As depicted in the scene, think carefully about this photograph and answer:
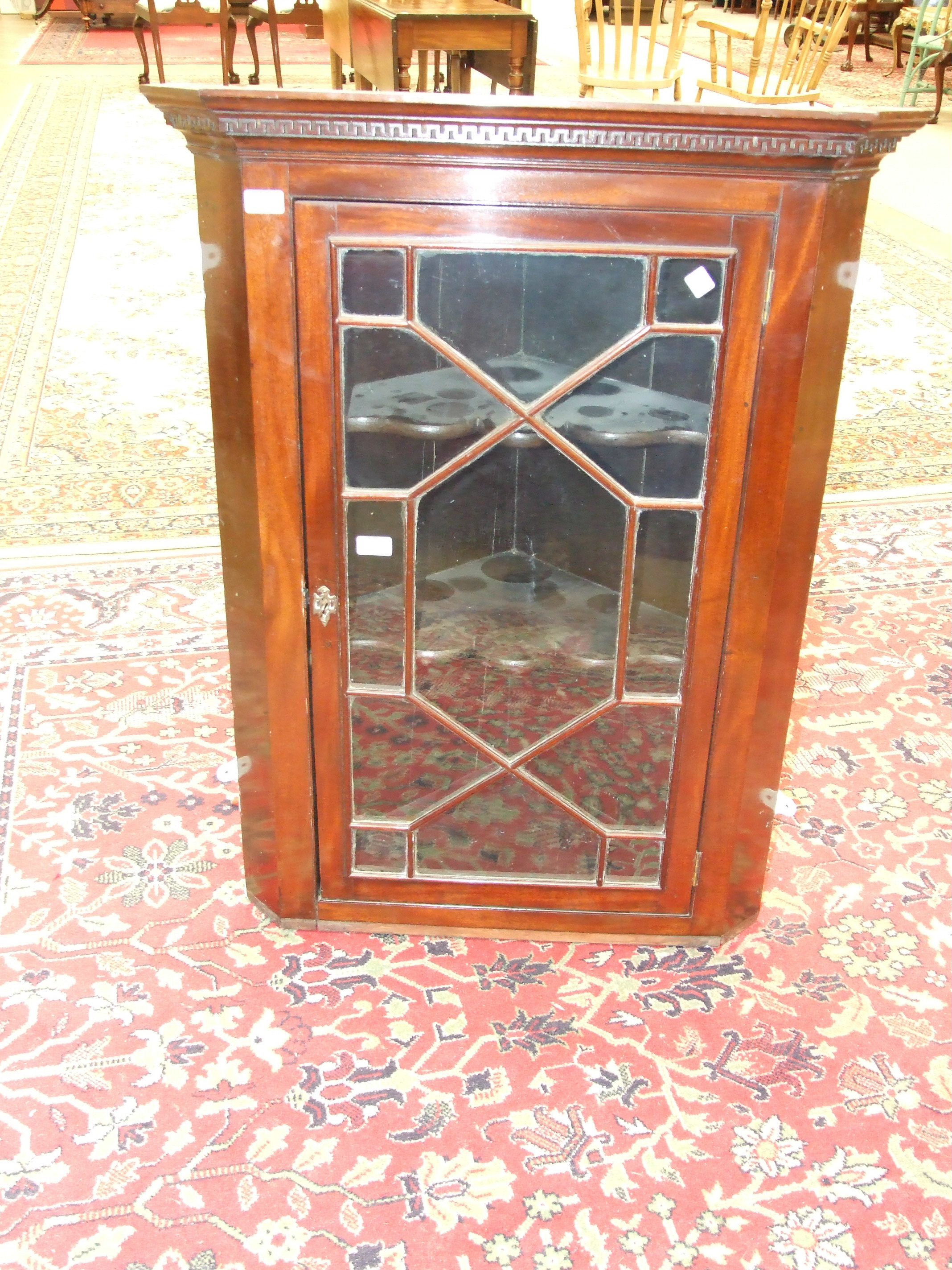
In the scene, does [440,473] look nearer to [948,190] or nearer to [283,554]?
[283,554]

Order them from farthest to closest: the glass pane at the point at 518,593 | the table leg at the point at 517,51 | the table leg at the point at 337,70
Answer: the table leg at the point at 337,70, the table leg at the point at 517,51, the glass pane at the point at 518,593

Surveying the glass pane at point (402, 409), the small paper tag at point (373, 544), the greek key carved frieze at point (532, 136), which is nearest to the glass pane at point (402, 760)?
the small paper tag at point (373, 544)

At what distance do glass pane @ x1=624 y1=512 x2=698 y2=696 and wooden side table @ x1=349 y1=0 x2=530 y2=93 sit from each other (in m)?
4.19

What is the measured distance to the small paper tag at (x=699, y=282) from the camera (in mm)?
1446

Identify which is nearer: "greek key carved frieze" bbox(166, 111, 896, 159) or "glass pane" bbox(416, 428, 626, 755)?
"greek key carved frieze" bbox(166, 111, 896, 159)

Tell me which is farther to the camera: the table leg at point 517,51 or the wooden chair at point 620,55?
the table leg at point 517,51

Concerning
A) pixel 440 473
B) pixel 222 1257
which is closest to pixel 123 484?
pixel 440 473

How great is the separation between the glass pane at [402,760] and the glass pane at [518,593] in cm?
4

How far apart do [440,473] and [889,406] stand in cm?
305

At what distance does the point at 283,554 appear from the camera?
5.36ft

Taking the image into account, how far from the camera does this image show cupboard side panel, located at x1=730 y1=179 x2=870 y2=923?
57.2 inches

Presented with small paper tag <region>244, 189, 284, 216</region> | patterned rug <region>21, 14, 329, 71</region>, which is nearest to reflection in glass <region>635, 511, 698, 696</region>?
small paper tag <region>244, 189, 284, 216</region>

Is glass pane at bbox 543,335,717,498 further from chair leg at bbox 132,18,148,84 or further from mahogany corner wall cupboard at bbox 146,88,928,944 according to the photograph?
chair leg at bbox 132,18,148,84

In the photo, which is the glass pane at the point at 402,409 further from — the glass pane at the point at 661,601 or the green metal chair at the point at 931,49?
the green metal chair at the point at 931,49
